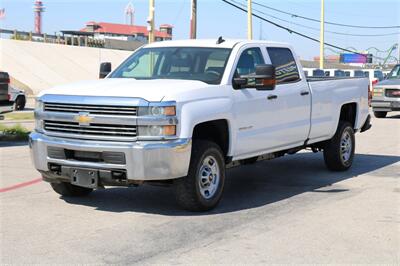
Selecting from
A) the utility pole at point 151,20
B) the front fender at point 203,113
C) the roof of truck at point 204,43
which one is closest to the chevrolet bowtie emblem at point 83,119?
the front fender at point 203,113

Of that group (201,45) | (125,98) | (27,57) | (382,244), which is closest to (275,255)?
(382,244)

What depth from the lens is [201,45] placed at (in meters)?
7.95

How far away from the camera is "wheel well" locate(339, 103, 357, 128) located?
10.2 meters

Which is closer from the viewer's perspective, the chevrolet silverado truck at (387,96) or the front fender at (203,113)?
the front fender at (203,113)

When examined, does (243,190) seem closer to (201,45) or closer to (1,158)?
(201,45)

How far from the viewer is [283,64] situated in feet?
28.1

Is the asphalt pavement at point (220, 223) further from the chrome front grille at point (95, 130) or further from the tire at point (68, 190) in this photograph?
the chrome front grille at point (95, 130)

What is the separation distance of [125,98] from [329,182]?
152 inches

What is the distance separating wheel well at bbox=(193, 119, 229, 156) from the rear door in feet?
3.40

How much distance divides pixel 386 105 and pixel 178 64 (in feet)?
47.4

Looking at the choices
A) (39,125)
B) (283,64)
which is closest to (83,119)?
(39,125)

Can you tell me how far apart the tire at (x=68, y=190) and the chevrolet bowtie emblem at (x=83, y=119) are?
1194 millimetres

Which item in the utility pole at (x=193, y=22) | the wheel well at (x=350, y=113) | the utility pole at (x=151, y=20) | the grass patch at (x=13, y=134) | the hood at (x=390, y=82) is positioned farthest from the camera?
the utility pole at (x=193, y=22)

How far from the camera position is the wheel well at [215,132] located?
6.96 m
